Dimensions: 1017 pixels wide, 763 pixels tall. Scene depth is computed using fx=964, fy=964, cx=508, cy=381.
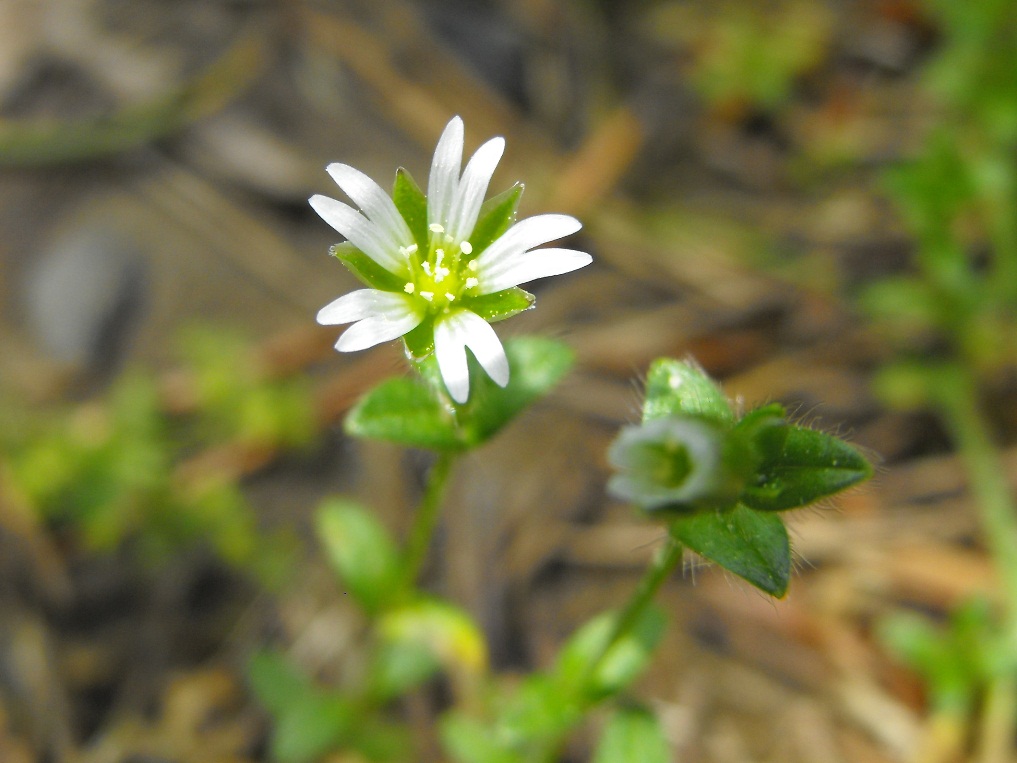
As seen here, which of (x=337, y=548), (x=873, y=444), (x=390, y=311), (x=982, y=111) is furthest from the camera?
(x=982, y=111)

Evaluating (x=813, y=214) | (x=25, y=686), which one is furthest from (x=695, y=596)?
(x=25, y=686)

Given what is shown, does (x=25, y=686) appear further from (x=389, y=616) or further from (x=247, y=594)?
(x=389, y=616)

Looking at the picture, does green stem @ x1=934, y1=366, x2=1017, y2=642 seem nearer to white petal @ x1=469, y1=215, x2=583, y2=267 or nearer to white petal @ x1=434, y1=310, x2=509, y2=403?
white petal @ x1=469, y1=215, x2=583, y2=267

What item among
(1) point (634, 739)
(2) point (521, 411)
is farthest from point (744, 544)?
(1) point (634, 739)

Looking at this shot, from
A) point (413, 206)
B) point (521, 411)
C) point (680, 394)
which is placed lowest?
point (680, 394)

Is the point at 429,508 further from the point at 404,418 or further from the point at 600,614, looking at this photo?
the point at 600,614

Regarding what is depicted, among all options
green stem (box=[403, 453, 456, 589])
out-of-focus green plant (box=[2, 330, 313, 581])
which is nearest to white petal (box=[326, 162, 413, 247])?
green stem (box=[403, 453, 456, 589])

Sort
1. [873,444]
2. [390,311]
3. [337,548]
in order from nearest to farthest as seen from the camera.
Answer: [390,311] < [337,548] < [873,444]
